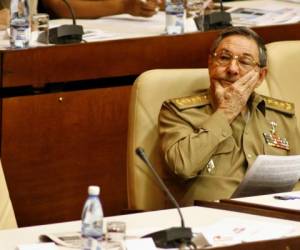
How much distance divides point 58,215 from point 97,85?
1.88 feet

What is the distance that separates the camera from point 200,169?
350 centimetres

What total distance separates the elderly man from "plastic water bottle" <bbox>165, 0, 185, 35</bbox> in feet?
2.83

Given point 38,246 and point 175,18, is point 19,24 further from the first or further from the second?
point 38,246

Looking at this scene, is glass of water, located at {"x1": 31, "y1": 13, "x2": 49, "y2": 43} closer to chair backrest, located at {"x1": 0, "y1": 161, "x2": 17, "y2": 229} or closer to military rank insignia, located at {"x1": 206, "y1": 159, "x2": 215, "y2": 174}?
military rank insignia, located at {"x1": 206, "y1": 159, "x2": 215, "y2": 174}

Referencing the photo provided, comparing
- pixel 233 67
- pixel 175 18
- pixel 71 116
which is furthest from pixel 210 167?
pixel 175 18

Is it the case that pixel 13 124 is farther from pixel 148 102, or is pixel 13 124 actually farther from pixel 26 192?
pixel 148 102

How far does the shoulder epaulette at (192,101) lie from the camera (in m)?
3.57

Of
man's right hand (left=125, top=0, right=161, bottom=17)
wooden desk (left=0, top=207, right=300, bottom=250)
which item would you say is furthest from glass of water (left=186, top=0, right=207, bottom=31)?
wooden desk (left=0, top=207, right=300, bottom=250)

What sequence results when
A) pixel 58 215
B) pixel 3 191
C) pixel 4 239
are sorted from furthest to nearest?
pixel 58 215
pixel 3 191
pixel 4 239

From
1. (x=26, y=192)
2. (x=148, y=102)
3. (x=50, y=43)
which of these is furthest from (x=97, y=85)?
(x=148, y=102)

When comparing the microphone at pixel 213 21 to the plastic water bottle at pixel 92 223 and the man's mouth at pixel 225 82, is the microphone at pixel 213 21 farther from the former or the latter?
the plastic water bottle at pixel 92 223

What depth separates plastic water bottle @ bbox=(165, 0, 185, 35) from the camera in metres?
4.56

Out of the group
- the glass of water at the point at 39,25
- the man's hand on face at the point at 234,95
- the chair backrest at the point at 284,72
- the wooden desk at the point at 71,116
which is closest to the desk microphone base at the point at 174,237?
the man's hand on face at the point at 234,95

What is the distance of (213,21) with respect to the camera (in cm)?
469
